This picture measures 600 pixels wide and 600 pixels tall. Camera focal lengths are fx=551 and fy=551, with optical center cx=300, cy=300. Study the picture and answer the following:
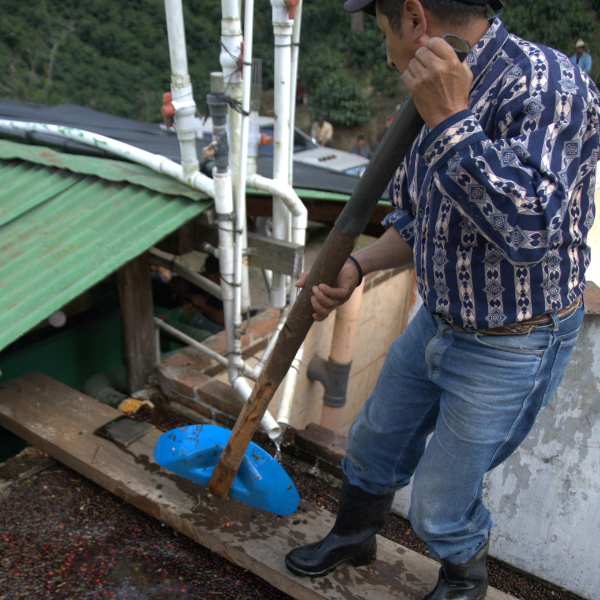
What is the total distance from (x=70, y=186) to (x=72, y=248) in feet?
2.49

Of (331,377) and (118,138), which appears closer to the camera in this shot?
(331,377)

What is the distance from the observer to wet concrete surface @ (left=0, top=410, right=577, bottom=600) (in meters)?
2.11

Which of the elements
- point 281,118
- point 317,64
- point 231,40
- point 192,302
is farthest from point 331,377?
point 317,64

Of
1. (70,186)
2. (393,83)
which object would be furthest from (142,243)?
(393,83)

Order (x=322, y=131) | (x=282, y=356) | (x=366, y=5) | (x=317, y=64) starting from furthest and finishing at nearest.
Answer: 1. (x=317, y=64)
2. (x=322, y=131)
3. (x=282, y=356)
4. (x=366, y=5)

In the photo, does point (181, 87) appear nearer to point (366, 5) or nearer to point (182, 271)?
point (182, 271)

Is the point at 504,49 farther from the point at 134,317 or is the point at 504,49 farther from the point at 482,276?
the point at 134,317

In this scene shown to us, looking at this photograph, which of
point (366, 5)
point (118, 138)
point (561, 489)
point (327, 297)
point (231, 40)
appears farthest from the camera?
point (118, 138)

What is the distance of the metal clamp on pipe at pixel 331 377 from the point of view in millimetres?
4547

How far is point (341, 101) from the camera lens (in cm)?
1927

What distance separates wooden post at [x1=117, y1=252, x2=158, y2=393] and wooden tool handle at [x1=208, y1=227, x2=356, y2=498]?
150 centimetres

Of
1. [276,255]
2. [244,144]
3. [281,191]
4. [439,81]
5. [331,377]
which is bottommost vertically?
[331,377]

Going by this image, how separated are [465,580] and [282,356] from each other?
3.04ft

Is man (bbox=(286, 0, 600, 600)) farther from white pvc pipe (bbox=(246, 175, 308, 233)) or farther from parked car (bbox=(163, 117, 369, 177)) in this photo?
parked car (bbox=(163, 117, 369, 177))
